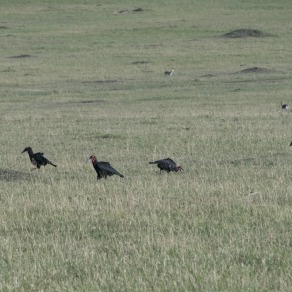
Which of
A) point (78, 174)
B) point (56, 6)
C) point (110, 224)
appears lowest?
point (56, 6)

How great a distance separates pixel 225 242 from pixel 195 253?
0.64 meters

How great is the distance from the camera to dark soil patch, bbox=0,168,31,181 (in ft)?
47.5

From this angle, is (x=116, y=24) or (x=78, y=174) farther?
(x=116, y=24)

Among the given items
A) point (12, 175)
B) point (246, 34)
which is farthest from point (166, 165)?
point (246, 34)

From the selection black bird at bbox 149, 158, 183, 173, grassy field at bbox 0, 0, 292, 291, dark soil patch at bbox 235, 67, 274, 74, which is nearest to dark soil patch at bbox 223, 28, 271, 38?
grassy field at bbox 0, 0, 292, 291

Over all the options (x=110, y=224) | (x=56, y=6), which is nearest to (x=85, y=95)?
(x=110, y=224)

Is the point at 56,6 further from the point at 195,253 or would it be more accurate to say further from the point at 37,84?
the point at 195,253

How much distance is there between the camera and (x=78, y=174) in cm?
1545

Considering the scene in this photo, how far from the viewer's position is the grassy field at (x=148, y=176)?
778cm

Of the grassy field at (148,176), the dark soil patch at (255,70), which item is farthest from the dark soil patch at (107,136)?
the dark soil patch at (255,70)

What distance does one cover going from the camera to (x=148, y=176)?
14547mm

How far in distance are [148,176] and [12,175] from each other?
2178 millimetres

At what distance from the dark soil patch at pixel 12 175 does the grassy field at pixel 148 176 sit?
37mm

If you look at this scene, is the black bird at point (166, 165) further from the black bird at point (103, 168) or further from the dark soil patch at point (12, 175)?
the dark soil patch at point (12, 175)
